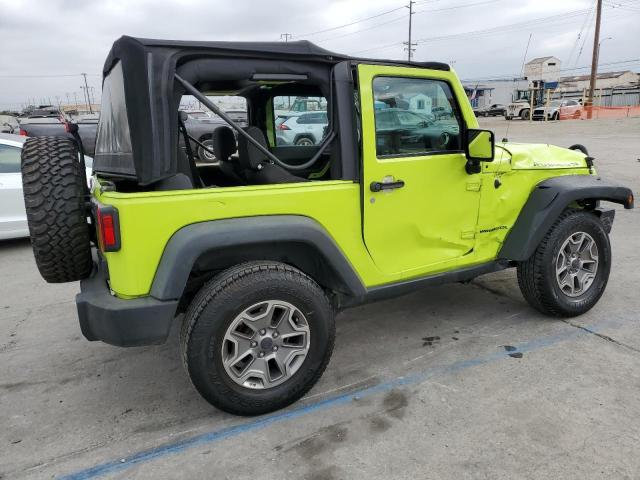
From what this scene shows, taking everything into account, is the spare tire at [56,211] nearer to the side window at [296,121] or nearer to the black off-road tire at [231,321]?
the black off-road tire at [231,321]

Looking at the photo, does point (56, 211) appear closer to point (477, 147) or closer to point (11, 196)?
point (477, 147)

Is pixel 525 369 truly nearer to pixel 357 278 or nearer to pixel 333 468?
pixel 357 278

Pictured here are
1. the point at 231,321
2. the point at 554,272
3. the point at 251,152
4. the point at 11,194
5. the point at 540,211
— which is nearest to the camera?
the point at 231,321

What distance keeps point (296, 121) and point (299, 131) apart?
10.3 inches

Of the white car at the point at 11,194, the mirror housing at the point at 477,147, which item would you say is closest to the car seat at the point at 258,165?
the mirror housing at the point at 477,147

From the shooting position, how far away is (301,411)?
2801mm

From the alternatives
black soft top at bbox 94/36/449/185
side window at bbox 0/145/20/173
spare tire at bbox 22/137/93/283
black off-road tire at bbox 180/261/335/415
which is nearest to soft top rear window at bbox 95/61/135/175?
black soft top at bbox 94/36/449/185

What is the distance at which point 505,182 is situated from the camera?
3.52m

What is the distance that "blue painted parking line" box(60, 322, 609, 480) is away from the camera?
2.41 meters

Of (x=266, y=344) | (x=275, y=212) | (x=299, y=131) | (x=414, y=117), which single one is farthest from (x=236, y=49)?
(x=299, y=131)

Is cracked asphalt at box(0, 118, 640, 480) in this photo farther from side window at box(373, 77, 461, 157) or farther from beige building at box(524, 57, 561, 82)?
beige building at box(524, 57, 561, 82)

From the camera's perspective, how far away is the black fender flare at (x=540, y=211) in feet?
11.5

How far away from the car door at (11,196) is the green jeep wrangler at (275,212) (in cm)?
336

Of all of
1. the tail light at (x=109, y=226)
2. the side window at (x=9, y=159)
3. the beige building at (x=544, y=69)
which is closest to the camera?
the tail light at (x=109, y=226)
